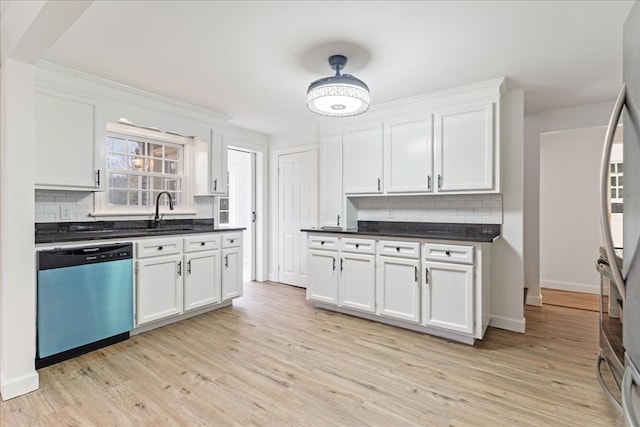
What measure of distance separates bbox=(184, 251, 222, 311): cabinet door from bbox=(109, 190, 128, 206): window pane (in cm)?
A: 99

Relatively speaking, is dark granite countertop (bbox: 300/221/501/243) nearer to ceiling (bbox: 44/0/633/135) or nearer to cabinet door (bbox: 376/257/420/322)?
cabinet door (bbox: 376/257/420/322)

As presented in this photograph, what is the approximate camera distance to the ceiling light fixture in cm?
239

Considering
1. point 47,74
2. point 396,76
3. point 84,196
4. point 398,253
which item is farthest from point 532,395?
point 47,74

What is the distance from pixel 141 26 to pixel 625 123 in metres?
2.61

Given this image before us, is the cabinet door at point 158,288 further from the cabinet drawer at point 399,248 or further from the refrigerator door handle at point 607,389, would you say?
the refrigerator door handle at point 607,389

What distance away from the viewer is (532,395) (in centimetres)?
204

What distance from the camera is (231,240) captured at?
3.83 metres

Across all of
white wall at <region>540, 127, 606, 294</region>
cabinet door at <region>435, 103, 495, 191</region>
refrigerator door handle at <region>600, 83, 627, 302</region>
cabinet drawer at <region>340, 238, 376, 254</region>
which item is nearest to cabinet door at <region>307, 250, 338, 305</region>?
cabinet drawer at <region>340, 238, 376, 254</region>

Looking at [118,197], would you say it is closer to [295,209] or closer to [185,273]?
[185,273]

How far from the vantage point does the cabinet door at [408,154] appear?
335cm

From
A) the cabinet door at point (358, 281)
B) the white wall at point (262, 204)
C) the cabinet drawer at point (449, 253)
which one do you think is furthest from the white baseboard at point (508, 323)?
the white wall at point (262, 204)

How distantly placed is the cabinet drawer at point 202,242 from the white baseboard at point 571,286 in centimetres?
481

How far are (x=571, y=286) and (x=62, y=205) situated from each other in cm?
639

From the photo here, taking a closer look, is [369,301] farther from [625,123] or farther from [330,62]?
[625,123]
